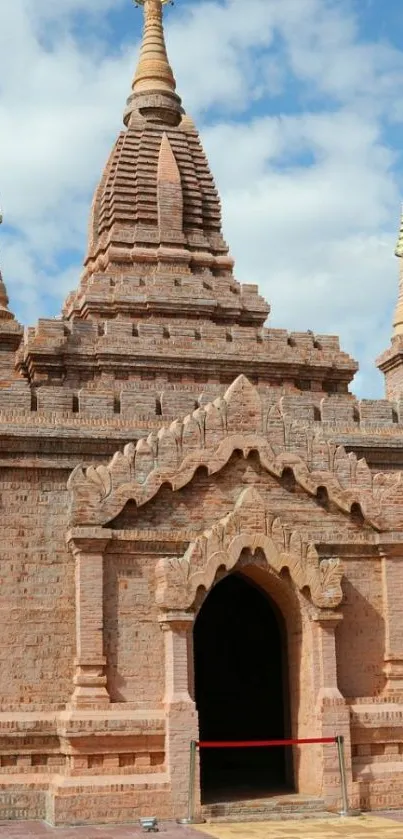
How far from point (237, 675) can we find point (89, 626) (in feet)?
21.0

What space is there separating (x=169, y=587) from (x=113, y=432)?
3.36 metres

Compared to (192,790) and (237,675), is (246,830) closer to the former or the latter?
(192,790)

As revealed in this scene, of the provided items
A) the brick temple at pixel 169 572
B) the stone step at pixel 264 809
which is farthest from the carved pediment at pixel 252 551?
the stone step at pixel 264 809

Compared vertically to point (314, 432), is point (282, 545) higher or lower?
lower

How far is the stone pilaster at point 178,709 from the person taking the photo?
18.6 meters

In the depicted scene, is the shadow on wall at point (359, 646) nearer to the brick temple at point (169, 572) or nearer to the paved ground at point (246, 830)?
the brick temple at point (169, 572)

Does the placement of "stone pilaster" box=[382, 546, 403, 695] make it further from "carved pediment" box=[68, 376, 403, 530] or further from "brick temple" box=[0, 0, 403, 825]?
"carved pediment" box=[68, 376, 403, 530]

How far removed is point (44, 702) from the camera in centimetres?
1955

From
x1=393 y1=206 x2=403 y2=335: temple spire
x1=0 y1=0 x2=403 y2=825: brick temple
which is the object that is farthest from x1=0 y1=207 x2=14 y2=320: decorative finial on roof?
x1=393 y1=206 x2=403 y2=335: temple spire

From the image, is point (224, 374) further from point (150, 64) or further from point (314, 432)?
point (150, 64)

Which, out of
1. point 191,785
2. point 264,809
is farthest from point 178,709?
point 264,809

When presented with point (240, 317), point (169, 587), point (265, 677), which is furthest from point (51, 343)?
point (265, 677)

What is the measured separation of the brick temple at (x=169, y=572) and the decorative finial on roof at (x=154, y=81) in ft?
27.6

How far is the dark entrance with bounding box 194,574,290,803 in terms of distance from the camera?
24.0m
